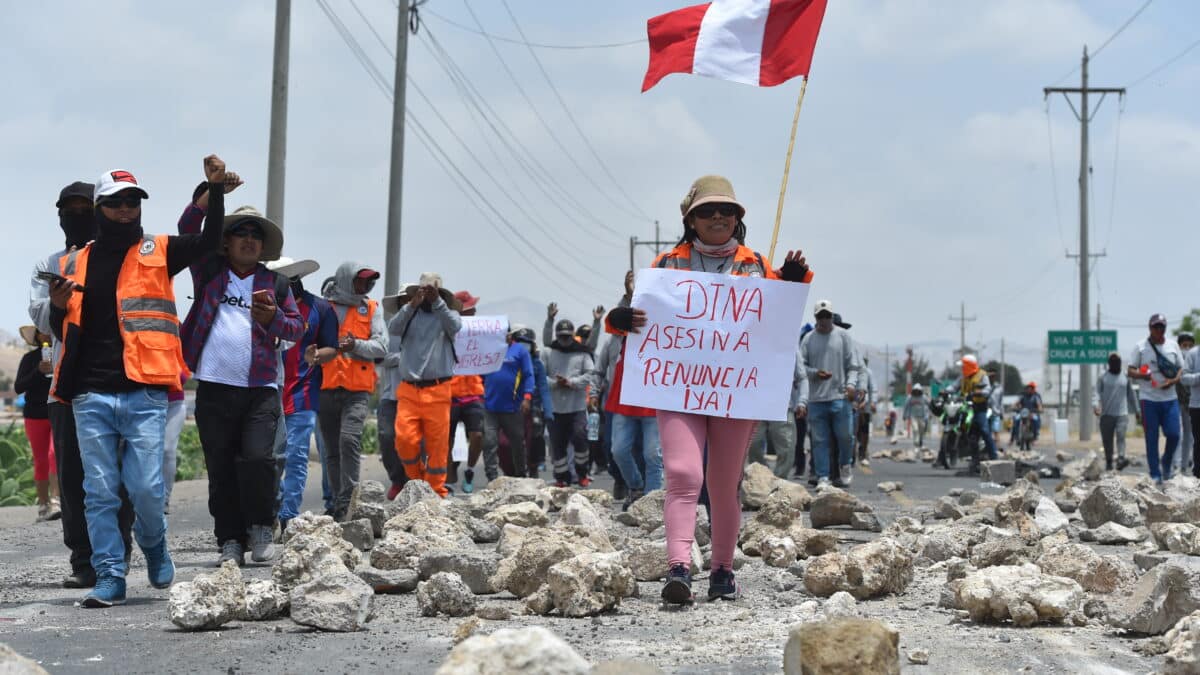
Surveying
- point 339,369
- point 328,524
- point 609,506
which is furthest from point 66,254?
point 609,506

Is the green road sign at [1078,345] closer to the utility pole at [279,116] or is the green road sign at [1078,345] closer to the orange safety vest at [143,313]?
the utility pole at [279,116]

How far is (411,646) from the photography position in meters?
5.14

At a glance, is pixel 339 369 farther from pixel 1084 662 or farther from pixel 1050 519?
pixel 1084 662

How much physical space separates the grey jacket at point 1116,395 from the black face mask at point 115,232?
1705 cm

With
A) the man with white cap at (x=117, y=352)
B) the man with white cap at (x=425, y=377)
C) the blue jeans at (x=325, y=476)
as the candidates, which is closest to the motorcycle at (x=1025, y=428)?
the man with white cap at (x=425, y=377)

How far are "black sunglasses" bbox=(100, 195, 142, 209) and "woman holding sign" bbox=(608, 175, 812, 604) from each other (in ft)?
7.03

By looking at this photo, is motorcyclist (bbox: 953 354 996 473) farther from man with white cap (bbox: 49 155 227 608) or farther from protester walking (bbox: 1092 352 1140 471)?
man with white cap (bbox: 49 155 227 608)

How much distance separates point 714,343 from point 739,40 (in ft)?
6.95

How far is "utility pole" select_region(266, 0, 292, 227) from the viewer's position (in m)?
18.7

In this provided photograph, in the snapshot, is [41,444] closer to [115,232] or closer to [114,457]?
[114,457]

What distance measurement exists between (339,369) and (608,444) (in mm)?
5191

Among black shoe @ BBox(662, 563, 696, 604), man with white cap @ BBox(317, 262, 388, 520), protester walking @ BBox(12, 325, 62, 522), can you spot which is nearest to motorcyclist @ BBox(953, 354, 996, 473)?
man with white cap @ BBox(317, 262, 388, 520)

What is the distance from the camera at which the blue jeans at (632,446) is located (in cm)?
1188

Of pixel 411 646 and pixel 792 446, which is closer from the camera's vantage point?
pixel 411 646
